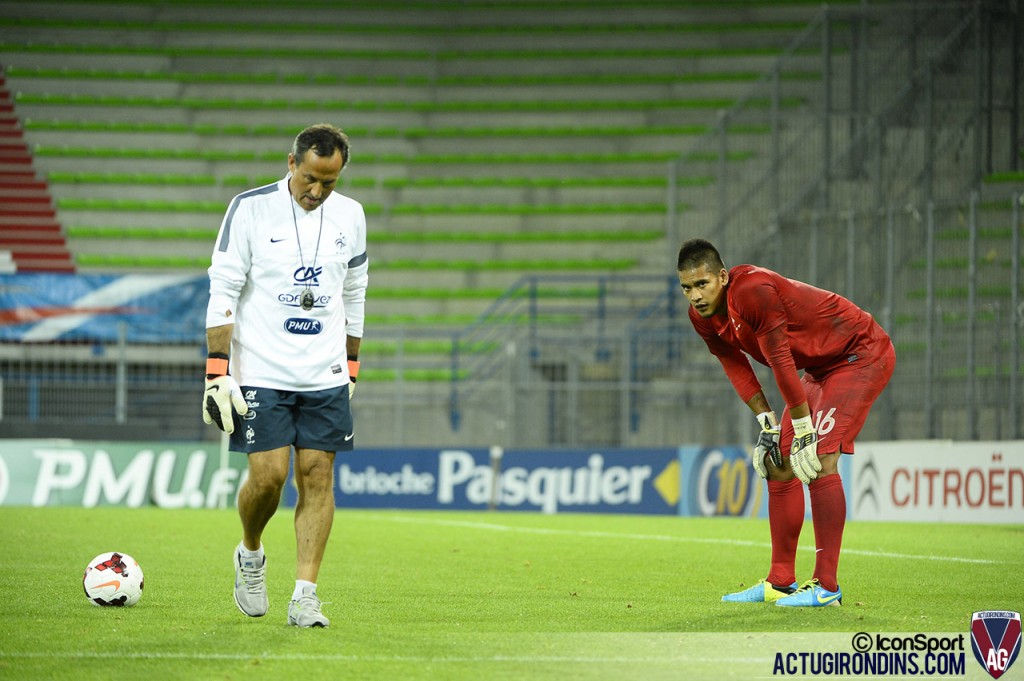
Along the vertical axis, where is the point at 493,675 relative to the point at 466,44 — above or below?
below

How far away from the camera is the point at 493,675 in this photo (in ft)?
16.5

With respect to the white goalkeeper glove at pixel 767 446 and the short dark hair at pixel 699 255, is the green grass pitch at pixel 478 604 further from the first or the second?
the short dark hair at pixel 699 255

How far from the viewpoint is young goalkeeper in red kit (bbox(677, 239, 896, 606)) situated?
23.5 ft

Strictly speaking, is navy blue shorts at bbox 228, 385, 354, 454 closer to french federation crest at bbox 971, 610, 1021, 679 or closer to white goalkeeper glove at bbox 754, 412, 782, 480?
white goalkeeper glove at bbox 754, 412, 782, 480

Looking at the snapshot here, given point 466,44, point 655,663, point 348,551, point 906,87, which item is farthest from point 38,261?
point 655,663

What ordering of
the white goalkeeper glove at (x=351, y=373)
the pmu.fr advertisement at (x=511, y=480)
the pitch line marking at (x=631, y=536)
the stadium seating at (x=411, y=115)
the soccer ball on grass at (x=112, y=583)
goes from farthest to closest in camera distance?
the stadium seating at (x=411, y=115) < the pmu.fr advertisement at (x=511, y=480) < the pitch line marking at (x=631, y=536) < the soccer ball on grass at (x=112, y=583) < the white goalkeeper glove at (x=351, y=373)

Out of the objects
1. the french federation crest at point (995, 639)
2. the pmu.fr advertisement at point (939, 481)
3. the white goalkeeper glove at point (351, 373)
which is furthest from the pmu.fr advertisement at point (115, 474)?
the french federation crest at point (995, 639)

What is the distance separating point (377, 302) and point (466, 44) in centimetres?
682

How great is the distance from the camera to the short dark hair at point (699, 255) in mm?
7199

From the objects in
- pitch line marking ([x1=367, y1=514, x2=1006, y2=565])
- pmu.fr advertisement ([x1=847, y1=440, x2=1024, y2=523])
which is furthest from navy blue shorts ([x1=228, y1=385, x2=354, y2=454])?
pmu.fr advertisement ([x1=847, y1=440, x2=1024, y2=523])

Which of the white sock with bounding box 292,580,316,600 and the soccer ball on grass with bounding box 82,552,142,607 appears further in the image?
the soccer ball on grass with bounding box 82,552,142,607

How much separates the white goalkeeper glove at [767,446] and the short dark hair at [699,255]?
2.80ft

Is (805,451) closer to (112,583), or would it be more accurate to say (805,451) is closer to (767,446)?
(767,446)

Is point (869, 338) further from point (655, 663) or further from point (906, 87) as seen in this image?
point (906, 87)
